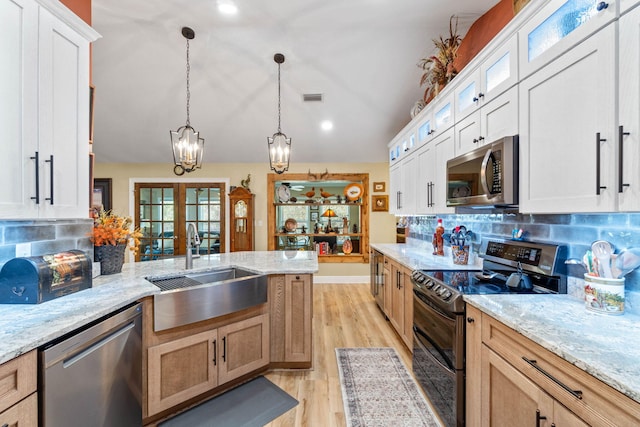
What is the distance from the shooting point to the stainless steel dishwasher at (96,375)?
1198 millimetres

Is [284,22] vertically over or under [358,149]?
over

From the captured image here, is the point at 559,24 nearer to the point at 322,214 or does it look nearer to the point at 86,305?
the point at 86,305

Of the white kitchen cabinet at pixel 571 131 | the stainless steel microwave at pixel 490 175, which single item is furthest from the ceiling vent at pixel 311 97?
the white kitchen cabinet at pixel 571 131

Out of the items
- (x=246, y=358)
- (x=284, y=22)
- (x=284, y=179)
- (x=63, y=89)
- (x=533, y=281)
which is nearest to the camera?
(x=63, y=89)

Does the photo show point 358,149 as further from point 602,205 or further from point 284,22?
point 602,205

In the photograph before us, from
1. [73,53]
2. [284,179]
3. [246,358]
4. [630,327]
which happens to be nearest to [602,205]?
[630,327]

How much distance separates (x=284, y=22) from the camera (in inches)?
119

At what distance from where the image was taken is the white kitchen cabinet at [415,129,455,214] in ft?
8.83

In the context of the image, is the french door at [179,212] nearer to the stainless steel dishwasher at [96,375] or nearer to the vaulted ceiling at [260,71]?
the vaulted ceiling at [260,71]

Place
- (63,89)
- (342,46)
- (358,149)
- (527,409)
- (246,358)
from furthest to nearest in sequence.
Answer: (358,149) < (342,46) < (246,358) < (63,89) < (527,409)

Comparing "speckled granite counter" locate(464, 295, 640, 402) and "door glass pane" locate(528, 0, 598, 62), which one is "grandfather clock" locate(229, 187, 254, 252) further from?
"door glass pane" locate(528, 0, 598, 62)

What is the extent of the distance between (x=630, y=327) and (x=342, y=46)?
11.2ft

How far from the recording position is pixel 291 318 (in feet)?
8.21

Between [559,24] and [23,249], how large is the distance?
316cm
